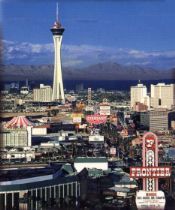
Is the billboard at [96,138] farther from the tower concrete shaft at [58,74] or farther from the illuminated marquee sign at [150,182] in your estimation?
the illuminated marquee sign at [150,182]

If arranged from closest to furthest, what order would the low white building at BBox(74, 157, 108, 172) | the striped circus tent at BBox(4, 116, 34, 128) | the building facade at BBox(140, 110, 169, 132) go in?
1. the low white building at BBox(74, 157, 108, 172)
2. the building facade at BBox(140, 110, 169, 132)
3. the striped circus tent at BBox(4, 116, 34, 128)

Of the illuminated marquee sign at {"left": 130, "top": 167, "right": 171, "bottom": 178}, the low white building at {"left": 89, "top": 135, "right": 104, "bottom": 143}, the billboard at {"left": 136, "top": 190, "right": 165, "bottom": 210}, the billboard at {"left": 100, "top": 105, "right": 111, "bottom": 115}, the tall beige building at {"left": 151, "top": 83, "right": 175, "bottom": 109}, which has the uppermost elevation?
the tall beige building at {"left": 151, "top": 83, "right": 175, "bottom": 109}

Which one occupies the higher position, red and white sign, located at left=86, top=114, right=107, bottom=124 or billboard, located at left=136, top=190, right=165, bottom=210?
red and white sign, located at left=86, top=114, right=107, bottom=124

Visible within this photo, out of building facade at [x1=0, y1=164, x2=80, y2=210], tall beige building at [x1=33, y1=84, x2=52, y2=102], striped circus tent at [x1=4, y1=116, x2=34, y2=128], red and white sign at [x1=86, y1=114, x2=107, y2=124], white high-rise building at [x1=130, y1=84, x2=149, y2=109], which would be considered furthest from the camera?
tall beige building at [x1=33, y1=84, x2=52, y2=102]

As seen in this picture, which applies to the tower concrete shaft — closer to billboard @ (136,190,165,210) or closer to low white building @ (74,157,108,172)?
low white building @ (74,157,108,172)

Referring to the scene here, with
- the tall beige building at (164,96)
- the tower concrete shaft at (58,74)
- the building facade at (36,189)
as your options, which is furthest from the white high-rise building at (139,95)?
the building facade at (36,189)

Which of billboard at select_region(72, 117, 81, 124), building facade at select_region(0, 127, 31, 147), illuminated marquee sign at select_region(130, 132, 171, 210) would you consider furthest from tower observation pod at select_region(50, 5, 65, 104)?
illuminated marquee sign at select_region(130, 132, 171, 210)
